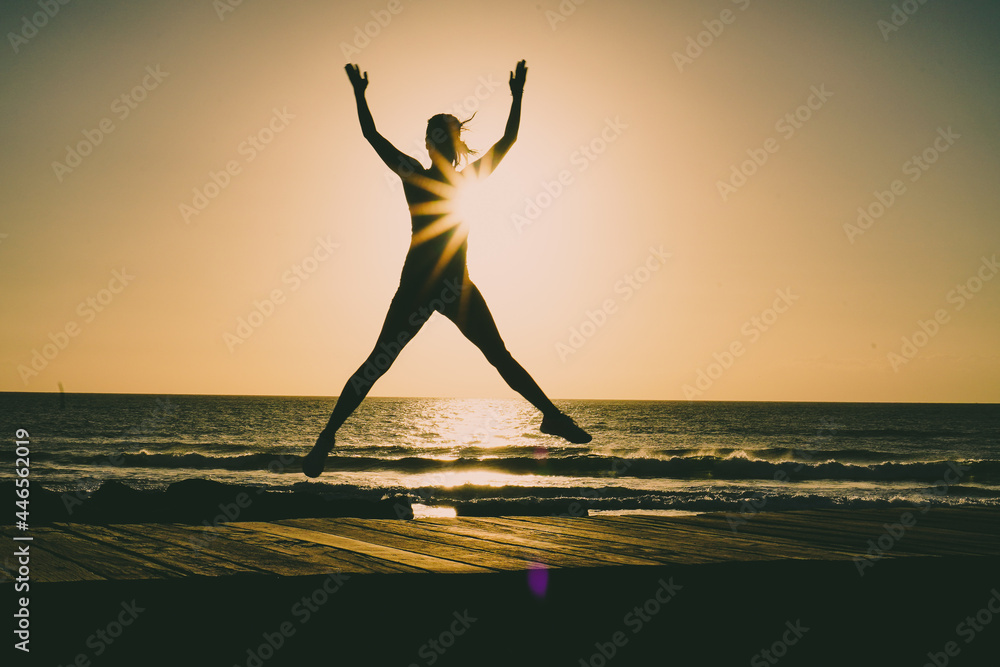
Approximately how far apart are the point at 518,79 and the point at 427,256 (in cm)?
91

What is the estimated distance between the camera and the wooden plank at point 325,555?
284 centimetres

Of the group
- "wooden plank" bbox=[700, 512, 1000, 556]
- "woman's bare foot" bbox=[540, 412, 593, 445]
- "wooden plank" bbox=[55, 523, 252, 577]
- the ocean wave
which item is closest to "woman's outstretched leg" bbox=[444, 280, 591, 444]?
"woman's bare foot" bbox=[540, 412, 593, 445]

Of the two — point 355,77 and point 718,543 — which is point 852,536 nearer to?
point 718,543

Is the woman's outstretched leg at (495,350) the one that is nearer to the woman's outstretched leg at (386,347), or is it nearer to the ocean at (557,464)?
the woman's outstretched leg at (386,347)

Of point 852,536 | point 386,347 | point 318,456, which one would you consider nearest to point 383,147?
point 386,347

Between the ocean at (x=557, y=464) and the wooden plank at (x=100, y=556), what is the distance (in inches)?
450

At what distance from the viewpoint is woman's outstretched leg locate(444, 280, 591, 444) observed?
3527 millimetres

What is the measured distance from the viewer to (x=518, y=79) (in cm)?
357

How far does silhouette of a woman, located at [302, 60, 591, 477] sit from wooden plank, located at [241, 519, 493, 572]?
1.20 feet

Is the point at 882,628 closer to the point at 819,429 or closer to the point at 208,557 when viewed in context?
the point at 208,557

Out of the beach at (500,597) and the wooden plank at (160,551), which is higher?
the wooden plank at (160,551)

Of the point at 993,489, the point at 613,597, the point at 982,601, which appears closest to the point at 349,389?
the point at 613,597

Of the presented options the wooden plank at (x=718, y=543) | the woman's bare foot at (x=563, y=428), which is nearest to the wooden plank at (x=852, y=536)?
the wooden plank at (x=718, y=543)

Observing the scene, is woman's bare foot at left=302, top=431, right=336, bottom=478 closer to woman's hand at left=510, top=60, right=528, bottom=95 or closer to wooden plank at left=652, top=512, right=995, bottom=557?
woman's hand at left=510, top=60, right=528, bottom=95
